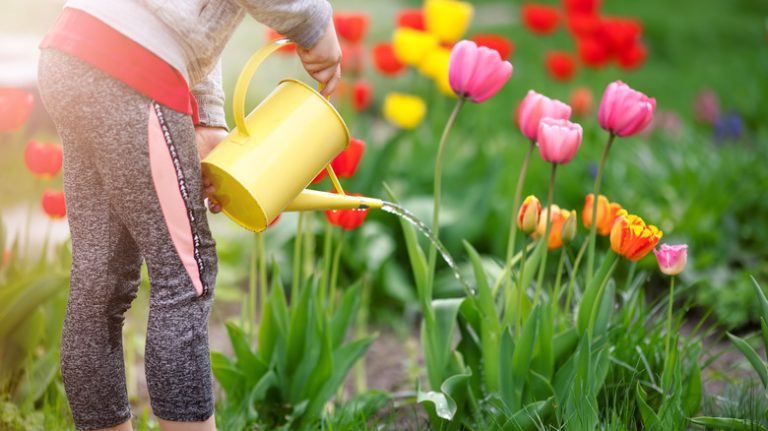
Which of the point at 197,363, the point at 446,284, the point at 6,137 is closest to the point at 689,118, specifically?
the point at 446,284

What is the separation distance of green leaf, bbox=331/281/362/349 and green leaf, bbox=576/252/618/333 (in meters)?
0.50

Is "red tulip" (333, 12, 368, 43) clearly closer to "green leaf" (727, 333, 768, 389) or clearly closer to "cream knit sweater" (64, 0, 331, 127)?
"cream knit sweater" (64, 0, 331, 127)

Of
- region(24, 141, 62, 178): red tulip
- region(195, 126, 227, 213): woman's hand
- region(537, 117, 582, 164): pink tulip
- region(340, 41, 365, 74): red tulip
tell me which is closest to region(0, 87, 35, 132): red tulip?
region(24, 141, 62, 178): red tulip

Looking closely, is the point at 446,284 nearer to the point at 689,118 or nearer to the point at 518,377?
the point at 518,377

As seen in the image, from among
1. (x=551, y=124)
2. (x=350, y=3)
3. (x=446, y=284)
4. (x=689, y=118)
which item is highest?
(x=551, y=124)

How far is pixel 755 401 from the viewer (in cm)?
192

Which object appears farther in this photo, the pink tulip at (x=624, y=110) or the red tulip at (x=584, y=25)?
the red tulip at (x=584, y=25)

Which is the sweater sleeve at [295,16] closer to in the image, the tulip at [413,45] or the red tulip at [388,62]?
the tulip at [413,45]

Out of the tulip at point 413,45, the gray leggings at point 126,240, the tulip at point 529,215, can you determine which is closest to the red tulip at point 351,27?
the tulip at point 413,45

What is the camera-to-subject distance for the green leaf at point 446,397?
180 cm

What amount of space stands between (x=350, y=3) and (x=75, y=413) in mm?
6706

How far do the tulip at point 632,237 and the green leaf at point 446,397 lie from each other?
38cm

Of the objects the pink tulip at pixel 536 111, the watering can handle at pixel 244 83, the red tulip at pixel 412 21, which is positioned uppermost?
the watering can handle at pixel 244 83

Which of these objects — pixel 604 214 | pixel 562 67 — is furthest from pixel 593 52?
pixel 604 214
